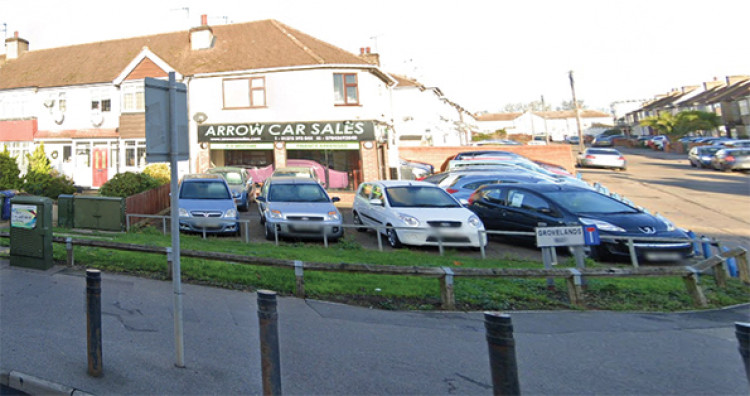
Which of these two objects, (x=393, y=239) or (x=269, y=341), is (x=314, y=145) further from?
(x=269, y=341)

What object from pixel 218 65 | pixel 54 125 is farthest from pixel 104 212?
pixel 54 125

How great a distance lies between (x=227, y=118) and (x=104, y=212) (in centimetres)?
1229

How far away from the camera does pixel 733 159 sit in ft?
91.6

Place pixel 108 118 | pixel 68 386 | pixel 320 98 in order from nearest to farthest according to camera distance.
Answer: pixel 68 386 → pixel 320 98 → pixel 108 118

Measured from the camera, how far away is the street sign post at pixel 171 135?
3977 millimetres

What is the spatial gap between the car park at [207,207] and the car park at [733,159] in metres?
30.0

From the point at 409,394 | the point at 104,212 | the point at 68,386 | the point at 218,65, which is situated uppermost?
the point at 218,65

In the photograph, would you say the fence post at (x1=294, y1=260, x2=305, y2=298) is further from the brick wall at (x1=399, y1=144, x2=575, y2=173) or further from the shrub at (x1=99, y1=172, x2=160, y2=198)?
the brick wall at (x1=399, y1=144, x2=575, y2=173)

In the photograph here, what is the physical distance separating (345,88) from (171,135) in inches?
774

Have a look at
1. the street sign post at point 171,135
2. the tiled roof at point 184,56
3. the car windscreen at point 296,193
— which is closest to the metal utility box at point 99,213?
the car windscreen at point 296,193

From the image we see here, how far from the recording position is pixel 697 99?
2739 inches

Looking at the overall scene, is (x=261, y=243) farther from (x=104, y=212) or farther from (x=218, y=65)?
(x=218, y=65)

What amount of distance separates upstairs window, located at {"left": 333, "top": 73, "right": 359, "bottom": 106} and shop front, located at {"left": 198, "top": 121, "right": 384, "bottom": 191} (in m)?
A: 1.18

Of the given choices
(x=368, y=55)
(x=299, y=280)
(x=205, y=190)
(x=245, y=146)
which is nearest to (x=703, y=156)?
(x=368, y=55)
